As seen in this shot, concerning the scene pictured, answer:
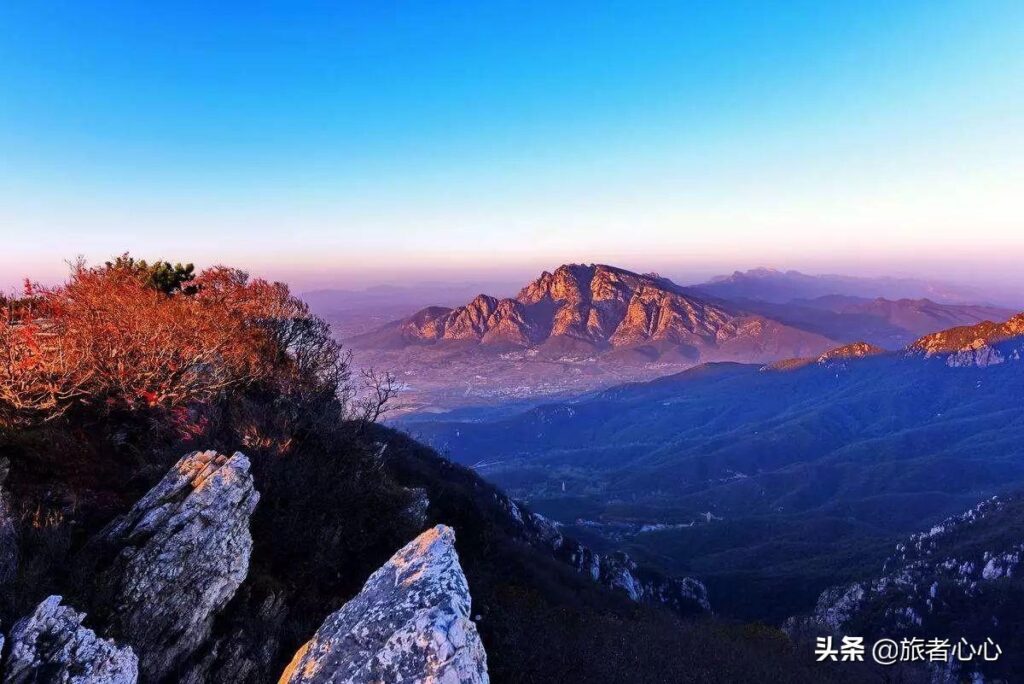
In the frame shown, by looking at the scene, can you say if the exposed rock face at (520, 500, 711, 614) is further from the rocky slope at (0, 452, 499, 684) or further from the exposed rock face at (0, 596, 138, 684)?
the exposed rock face at (0, 596, 138, 684)

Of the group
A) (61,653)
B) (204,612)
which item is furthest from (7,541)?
(204,612)

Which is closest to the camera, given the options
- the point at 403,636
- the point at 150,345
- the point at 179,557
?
the point at 403,636

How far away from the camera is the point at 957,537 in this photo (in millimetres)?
117000

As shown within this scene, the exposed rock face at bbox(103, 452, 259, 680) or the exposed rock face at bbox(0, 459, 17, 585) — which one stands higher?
the exposed rock face at bbox(0, 459, 17, 585)

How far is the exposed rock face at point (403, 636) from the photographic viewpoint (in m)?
10.6

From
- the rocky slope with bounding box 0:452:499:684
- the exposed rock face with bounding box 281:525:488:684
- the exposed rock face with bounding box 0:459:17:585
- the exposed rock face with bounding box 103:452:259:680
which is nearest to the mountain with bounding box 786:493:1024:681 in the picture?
the exposed rock face with bounding box 281:525:488:684

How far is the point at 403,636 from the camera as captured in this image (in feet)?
36.1

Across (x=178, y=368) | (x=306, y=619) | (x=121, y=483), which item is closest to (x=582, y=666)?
(x=306, y=619)

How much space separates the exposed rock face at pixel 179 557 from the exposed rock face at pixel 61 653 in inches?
45.6

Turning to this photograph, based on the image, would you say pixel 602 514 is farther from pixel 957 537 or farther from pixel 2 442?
pixel 2 442

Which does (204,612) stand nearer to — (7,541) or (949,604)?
(7,541)

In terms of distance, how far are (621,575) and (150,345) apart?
77651 mm

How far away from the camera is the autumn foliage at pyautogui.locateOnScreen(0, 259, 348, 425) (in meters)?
17.7

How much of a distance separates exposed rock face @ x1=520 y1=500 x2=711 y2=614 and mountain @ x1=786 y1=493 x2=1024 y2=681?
18095mm
